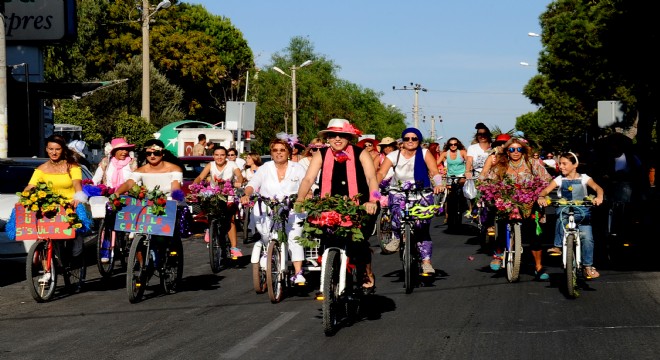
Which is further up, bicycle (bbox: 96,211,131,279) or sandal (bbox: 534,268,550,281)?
bicycle (bbox: 96,211,131,279)

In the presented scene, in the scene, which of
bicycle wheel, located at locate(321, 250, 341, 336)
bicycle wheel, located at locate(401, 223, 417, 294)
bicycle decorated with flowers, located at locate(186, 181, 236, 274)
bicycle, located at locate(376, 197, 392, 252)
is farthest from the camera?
bicycle, located at locate(376, 197, 392, 252)

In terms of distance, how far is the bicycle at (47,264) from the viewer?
1171 cm

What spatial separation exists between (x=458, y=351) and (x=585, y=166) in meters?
10.5

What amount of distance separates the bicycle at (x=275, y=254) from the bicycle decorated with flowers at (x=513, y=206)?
2530 millimetres

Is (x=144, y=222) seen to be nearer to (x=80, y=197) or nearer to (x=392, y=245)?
(x=80, y=197)

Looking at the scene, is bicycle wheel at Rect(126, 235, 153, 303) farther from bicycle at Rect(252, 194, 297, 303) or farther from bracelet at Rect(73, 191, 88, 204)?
bicycle at Rect(252, 194, 297, 303)

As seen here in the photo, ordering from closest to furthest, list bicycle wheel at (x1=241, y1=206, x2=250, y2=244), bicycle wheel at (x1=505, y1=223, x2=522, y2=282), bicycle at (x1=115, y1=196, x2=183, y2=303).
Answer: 1. bicycle at (x1=115, y1=196, x2=183, y2=303)
2. bicycle wheel at (x1=505, y1=223, x2=522, y2=282)
3. bicycle wheel at (x1=241, y1=206, x2=250, y2=244)

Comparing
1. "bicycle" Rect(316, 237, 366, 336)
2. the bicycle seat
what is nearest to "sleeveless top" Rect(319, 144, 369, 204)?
"bicycle" Rect(316, 237, 366, 336)

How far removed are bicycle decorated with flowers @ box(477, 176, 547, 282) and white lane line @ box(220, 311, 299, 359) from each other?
133 inches

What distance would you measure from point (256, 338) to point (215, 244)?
613 centimetres

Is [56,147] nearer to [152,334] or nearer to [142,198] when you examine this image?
[142,198]

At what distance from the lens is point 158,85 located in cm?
7081

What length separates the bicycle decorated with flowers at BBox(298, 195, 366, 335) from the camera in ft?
30.4

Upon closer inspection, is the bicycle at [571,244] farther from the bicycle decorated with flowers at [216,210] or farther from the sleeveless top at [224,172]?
the sleeveless top at [224,172]
